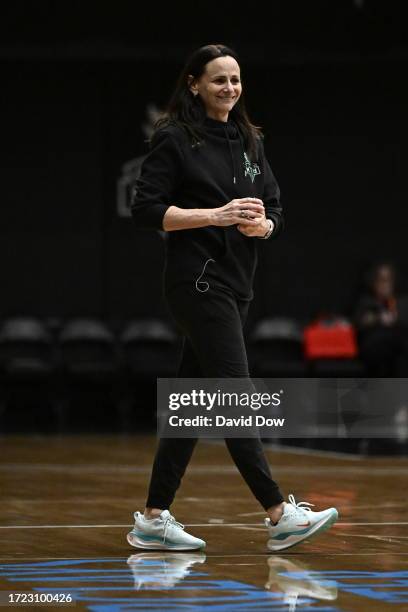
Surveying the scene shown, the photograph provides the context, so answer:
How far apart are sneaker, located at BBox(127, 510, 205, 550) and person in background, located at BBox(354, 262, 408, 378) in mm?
7548

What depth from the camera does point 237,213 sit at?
13.5 ft

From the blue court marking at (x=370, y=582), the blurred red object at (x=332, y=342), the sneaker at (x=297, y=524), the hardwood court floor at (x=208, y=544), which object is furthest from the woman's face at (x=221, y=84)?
the blurred red object at (x=332, y=342)

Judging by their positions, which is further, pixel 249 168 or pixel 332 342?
pixel 332 342

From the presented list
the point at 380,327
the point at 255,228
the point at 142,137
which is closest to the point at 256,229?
the point at 255,228

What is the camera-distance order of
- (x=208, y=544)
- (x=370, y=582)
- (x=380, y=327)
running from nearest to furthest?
1. (x=370, y=582)
2. (x=208, y=544)
3. (x=380, y=327)

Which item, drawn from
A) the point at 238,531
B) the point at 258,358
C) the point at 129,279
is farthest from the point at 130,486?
the point at 129,279

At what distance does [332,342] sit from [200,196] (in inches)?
304

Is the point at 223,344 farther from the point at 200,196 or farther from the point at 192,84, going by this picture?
the point at 192,84

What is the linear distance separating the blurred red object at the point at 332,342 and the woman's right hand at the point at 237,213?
779 centimetres

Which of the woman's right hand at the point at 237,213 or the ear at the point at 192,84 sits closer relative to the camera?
the woman's right hand at the point at 237,213

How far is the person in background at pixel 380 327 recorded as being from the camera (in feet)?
38.2

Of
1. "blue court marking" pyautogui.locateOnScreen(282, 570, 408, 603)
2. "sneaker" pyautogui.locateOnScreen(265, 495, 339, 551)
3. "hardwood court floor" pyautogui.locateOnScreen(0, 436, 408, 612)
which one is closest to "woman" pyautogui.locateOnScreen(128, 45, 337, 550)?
"sneaker" pyautogui.locateOnScreen(265, 495, 339, 551)

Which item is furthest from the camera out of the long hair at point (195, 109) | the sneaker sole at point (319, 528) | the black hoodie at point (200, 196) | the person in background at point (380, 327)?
the person in background at point (380, 327)

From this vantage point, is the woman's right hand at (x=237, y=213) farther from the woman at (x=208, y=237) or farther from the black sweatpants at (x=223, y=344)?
the black sweatpants at (x=223, y=344)
